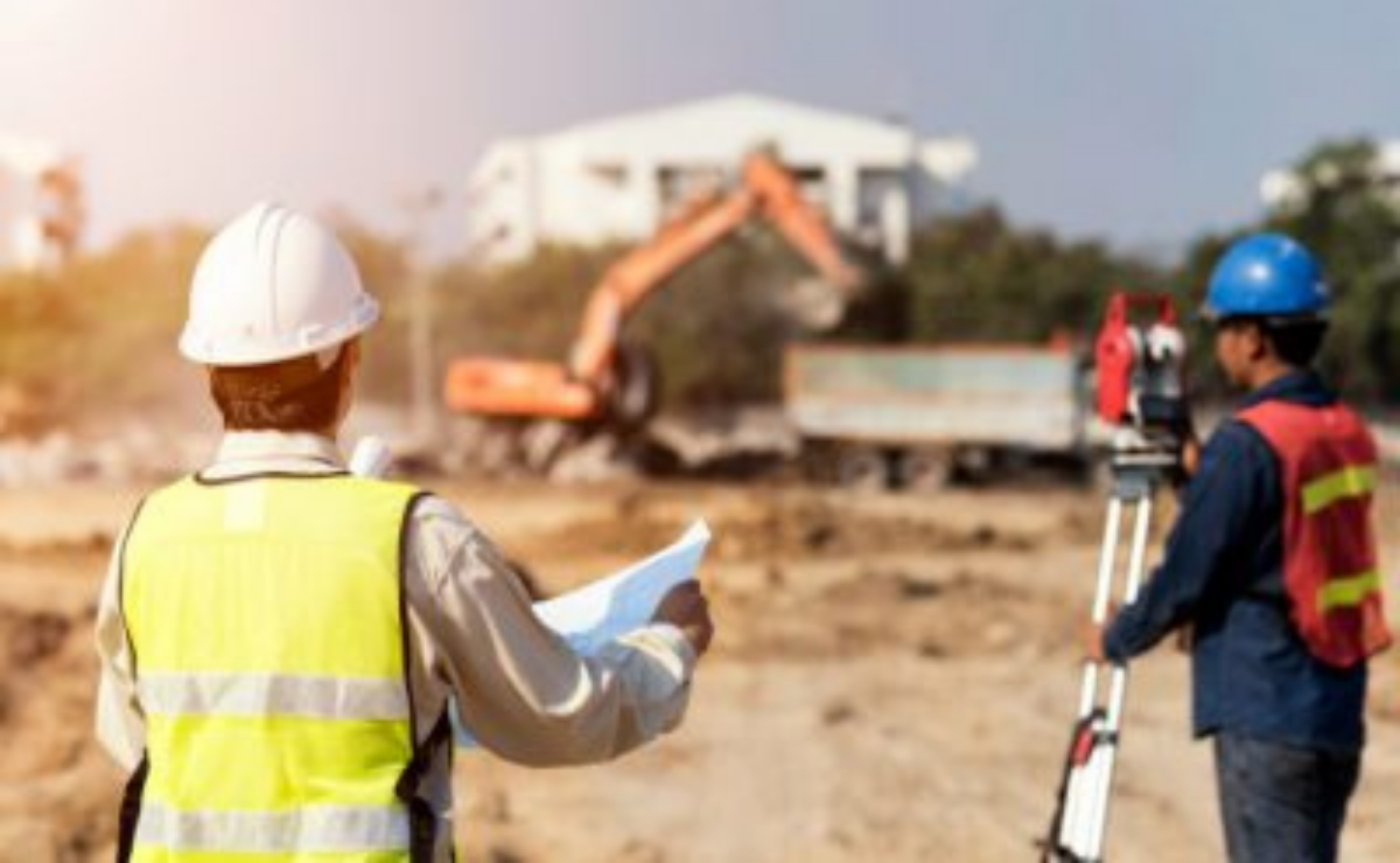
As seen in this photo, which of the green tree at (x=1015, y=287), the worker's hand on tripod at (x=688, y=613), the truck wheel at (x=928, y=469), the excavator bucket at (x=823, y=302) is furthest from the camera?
the green tree at (x=1015, y=287)

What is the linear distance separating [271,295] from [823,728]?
728 centimetres

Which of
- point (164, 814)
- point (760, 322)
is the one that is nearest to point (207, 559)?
point (164, 814)

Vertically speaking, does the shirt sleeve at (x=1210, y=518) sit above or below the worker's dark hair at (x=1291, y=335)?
below

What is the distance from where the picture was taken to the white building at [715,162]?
52.5 metres

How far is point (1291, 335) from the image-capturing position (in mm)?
3516

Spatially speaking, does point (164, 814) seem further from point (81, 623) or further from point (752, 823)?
point (81, 623)

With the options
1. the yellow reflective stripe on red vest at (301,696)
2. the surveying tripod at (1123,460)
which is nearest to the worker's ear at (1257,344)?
Answer: the surveying tripod at (1123,460)

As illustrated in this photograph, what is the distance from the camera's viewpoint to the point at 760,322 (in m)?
35.9

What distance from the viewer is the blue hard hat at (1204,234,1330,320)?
3.50m

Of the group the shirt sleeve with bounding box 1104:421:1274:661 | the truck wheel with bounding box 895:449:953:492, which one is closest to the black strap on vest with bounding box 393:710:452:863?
the shirt sleeve with bounding box 1104:421:1274:661

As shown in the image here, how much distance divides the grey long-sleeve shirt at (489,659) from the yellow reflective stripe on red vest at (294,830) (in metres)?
0.09

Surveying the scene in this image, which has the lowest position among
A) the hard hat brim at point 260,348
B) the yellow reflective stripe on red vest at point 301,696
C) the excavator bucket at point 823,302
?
the excavator bucket at point 823,302

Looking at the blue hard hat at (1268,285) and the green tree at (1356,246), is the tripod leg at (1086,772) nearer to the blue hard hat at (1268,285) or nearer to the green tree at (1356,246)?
the blue hard hat at (1268,285)

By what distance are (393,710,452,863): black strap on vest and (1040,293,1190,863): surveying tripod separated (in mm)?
1945
